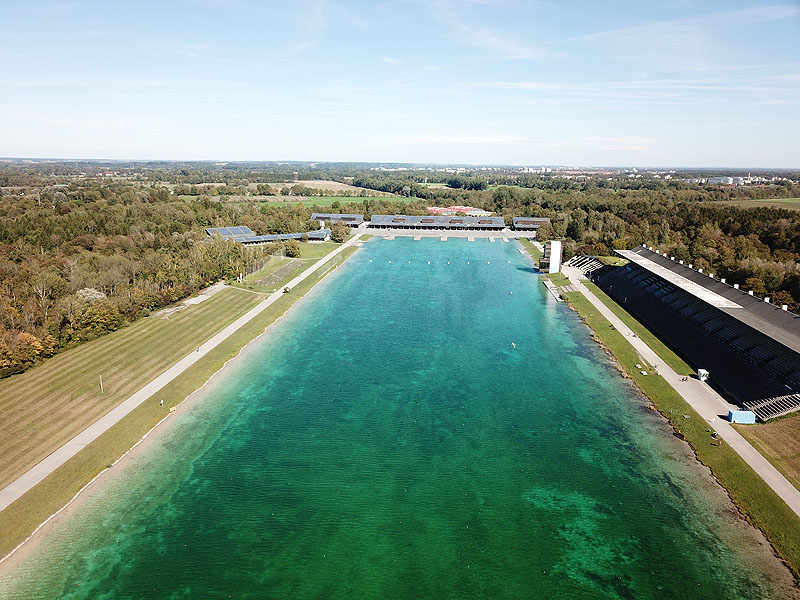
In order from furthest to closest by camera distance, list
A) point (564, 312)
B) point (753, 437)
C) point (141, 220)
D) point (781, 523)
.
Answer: point (141, 220) → point (564, 312) → point (753, 437) → point (781, 523)

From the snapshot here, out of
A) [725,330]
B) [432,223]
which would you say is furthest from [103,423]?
[432,223]

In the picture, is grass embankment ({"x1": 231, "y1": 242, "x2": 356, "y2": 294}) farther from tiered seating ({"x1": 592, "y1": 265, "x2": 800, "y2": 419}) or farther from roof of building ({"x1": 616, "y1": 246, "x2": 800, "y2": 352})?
roof of building ({"x1": 616, "y1": 246, "x2": 800, "y2": 352})

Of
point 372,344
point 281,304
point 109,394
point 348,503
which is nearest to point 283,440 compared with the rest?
point 348,503

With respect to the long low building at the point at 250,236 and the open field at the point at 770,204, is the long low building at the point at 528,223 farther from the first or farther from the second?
the long low building at the point at 250,236

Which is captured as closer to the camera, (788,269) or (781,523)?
(781,523)

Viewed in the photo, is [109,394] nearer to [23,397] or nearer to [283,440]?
[23,397]

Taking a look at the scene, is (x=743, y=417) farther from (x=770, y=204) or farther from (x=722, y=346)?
(x=770, y=204)

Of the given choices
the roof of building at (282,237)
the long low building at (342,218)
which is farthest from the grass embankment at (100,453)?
the long low building at (342,218)
